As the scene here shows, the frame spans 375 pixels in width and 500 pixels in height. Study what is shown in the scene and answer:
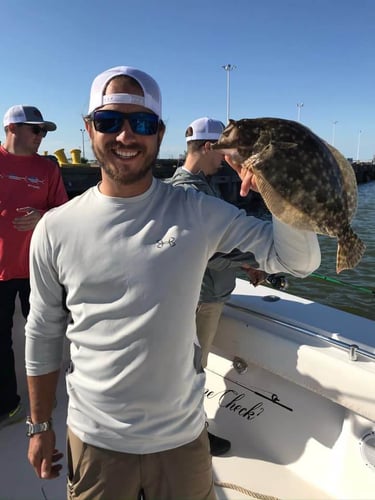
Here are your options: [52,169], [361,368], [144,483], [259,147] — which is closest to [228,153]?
[259,147]

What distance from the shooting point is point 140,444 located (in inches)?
57.6

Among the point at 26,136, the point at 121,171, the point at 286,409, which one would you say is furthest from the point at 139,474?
the point at 26,136

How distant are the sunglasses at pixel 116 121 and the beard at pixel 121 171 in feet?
0.21

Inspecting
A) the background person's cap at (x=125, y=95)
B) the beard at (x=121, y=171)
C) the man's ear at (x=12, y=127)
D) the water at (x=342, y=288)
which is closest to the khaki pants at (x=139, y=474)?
the beard at (x=121, y=171)

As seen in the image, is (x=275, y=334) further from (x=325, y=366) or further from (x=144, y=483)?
(x=144, y=483)

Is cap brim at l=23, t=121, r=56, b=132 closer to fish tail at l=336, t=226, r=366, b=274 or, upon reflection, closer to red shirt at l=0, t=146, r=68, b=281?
red shirt at l=0, t=146, r=68, b=281

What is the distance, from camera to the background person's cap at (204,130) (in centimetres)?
277

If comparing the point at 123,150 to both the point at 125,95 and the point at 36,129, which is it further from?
the point at 36,129

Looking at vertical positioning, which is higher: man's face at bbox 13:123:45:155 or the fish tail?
man's face at bbox 13:123:45:155

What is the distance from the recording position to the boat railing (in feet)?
7.74

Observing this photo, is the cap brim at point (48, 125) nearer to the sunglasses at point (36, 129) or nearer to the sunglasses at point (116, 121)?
the sunglasses at point (36, 129)

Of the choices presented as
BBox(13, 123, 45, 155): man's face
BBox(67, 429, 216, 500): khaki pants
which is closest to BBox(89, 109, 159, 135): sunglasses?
BBox(67, 429, 216, 500): khaki pants

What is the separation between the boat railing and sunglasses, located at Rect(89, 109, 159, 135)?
1757mm

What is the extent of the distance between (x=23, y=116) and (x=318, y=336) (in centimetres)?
270
